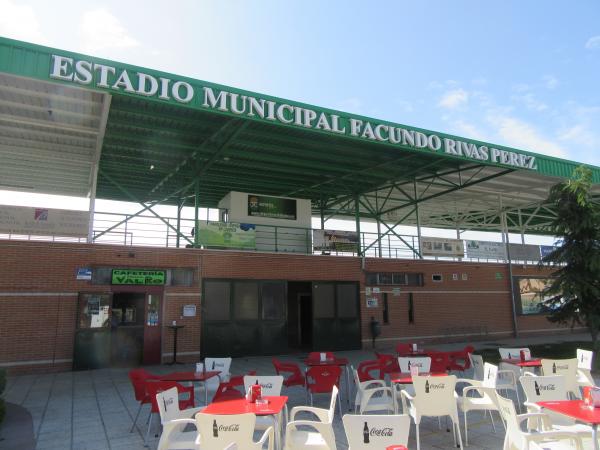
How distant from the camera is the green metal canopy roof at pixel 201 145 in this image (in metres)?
10.3

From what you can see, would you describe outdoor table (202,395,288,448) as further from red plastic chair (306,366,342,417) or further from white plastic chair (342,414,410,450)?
red plastic chair (306,366,342,417)

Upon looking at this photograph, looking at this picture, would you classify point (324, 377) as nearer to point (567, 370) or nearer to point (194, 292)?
point (567, 370)

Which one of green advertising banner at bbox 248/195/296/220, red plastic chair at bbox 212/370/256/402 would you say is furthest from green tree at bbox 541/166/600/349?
red plastic chair at bbox 212/370/256/402

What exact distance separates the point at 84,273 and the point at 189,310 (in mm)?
3258

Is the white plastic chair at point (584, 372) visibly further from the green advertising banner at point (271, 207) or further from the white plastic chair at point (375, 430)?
the green advertising banner at point (271, 207)

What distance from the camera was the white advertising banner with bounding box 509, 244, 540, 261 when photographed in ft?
72.1

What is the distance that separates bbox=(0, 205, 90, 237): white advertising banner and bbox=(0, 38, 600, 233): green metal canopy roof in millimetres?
1144

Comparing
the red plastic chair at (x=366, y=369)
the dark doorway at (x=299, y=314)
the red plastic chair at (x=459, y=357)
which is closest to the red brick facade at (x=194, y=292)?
the dark doorway at (x=299, y=314)

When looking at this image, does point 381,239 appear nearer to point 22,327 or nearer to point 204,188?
point 204,188

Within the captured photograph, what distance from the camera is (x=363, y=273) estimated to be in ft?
56.9

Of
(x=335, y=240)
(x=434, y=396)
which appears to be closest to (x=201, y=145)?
(x=335, y=240)

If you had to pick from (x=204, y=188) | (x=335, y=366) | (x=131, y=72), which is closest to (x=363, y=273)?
(x=204, y=188)

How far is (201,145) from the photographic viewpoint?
1420cm

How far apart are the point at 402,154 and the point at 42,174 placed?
13236 millimetres
